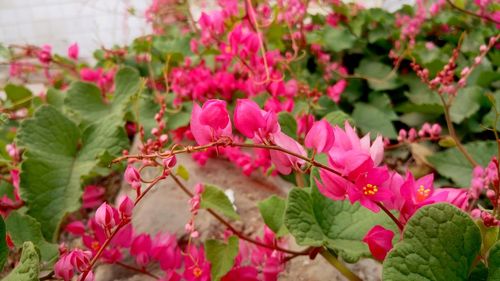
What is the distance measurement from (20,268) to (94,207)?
0.53 meters

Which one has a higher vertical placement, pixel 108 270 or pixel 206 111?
pixel 206 111

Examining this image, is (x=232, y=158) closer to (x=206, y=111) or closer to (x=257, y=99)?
(x=257, y=99)

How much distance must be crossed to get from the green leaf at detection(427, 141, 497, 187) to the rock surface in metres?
0.31

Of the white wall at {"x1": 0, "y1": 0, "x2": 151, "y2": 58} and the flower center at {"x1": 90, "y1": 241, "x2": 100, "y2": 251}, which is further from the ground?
the flower center at {"x1": 90, "y1": 241, "x2": 100, "y2": 251}

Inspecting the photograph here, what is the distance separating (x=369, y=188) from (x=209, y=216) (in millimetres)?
479

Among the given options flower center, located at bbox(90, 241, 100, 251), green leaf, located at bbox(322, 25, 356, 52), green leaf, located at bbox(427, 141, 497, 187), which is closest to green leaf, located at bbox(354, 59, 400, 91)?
green leaf, located at bbox(322, 25, 356, 52)

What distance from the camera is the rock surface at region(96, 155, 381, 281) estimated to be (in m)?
0.71

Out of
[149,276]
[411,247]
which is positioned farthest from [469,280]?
[149,276]

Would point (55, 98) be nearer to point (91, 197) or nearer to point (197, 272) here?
point (91, 197)

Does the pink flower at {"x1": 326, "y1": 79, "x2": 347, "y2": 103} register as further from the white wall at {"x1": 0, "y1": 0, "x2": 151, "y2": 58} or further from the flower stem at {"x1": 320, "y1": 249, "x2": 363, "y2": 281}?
the white wall at {"x1": 0, "y1": 0, "x2": 151, "y2": 58}

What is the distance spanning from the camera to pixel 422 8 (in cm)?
167

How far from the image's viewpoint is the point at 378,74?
1.40 m

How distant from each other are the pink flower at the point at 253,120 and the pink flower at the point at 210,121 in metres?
0.01

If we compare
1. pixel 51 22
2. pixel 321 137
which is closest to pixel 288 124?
pixel 321 137
